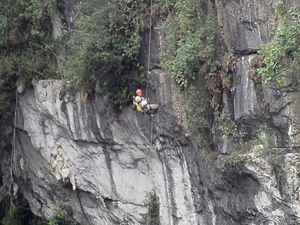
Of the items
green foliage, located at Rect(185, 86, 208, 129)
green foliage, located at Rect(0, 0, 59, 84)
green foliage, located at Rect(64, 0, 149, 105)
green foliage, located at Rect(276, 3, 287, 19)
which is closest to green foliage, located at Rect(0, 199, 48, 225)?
green foliage, located at Rect(0, 0, 59, 84)

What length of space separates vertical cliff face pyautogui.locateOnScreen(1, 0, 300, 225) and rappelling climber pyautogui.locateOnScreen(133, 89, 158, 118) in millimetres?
173

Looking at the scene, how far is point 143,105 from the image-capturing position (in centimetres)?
958

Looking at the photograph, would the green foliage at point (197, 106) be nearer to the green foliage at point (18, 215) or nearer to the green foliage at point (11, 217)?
the green foliage at point (18, 215)

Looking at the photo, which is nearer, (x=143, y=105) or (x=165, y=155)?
(x=143, y=105)

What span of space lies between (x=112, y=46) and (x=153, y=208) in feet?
13.0

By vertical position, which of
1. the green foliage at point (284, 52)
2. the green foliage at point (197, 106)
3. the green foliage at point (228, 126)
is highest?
the green foliage at point (284, 52)

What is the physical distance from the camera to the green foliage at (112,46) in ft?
32.5

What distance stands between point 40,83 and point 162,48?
14.9ft

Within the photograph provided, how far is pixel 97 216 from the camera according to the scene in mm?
12852

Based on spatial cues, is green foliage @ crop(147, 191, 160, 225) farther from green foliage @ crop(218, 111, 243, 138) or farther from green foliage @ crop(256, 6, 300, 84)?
green foliage @ crop(256, 6, 300, 84)

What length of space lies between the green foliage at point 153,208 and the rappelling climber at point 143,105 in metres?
2.26

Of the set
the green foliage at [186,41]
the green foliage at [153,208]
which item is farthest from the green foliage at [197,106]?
the green foliage at [153,208]

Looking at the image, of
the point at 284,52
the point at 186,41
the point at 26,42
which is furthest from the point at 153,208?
the point at 26,42

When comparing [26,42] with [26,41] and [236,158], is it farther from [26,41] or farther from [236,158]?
[236,158]
